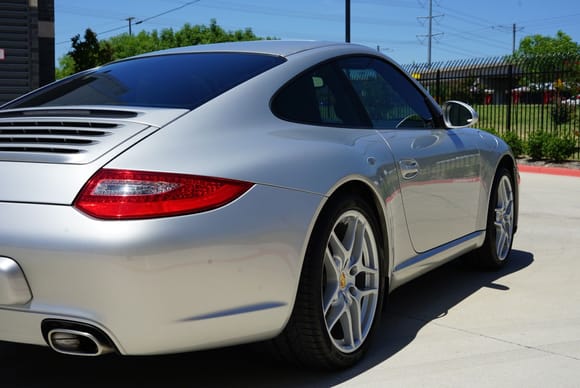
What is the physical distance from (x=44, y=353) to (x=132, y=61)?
1.51 m

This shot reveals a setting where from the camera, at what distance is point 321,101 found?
3.46 meters

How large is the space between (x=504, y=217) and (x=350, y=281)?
229 centimetres

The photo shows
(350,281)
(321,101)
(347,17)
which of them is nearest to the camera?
(350,281)

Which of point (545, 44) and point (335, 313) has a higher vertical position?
point (545, 44)

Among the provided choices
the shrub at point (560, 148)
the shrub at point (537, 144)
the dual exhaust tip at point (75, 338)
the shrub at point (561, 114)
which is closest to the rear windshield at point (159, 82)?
the dual exhaust tip at point (75, 338)

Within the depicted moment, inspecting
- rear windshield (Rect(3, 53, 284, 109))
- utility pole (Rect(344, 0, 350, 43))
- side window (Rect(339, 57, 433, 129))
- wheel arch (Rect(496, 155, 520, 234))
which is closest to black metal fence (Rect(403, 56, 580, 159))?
utility pole (Rect(344, 0, 350, 43))

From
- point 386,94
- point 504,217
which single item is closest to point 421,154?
point 386,94

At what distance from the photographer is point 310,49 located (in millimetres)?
3660

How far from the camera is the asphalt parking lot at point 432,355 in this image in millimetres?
3193

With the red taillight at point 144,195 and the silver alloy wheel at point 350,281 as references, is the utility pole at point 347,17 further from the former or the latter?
the red taillight at point 144,195

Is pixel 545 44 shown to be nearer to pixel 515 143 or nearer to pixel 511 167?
pixel 515 143

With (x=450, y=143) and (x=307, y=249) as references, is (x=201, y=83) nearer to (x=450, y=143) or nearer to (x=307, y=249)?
(x=307, y=249)

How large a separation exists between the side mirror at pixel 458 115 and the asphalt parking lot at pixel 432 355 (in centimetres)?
106

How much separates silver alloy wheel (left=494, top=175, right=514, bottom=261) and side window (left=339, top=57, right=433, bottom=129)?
41.2 inches
